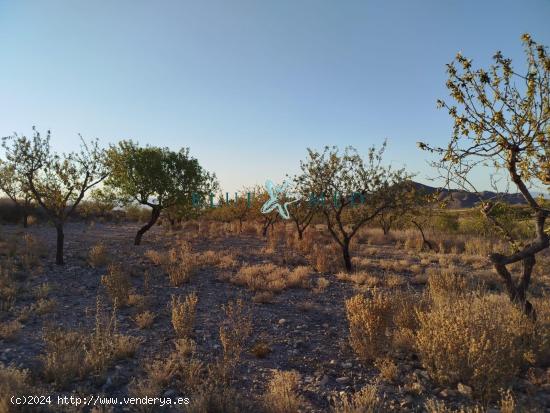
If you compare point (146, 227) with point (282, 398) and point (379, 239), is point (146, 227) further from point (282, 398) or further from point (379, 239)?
point (282, 398)

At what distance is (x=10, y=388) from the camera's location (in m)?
4.22

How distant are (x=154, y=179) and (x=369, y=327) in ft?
50.7

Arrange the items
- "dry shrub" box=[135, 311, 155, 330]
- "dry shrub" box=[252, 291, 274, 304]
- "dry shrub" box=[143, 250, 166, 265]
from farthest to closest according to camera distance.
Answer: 1. "dry shrub" box=[143, 250, 166, 265]
2. "dry shrub" box=[252, 291, 274, 304]
3. "dry shrub" box=[135, 311, 155, 330]

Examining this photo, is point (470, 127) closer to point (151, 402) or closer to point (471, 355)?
point (471, 355)

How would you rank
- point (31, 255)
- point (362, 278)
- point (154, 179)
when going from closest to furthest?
point (362, 278) < point (31, 255) < point (154, 179)

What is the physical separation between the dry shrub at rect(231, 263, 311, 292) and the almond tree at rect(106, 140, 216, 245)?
29.0 feet

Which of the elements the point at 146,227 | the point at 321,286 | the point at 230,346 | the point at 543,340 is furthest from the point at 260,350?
the point at 146,227

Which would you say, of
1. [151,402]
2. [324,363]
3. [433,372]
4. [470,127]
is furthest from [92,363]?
[470,127]

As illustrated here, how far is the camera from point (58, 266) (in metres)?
12.8

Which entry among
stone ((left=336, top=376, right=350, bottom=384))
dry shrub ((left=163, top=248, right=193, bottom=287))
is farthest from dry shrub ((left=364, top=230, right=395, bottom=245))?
stone ((left=336, top=376, right=350, bottom=384))

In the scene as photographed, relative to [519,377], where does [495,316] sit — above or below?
above

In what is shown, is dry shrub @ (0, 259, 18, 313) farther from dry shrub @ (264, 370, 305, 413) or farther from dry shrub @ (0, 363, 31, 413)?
dry shrub @ (264, 370, 305, 413)

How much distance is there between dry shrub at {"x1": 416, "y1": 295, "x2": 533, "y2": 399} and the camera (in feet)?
14.8

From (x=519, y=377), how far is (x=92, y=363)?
250 inches
